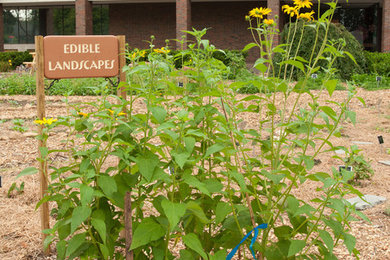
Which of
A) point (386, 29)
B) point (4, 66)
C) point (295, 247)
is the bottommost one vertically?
point (295, 247)

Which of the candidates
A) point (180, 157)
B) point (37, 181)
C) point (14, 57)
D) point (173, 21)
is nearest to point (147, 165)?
point (180, 157)

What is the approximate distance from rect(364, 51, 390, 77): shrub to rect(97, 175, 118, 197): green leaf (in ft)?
46.7

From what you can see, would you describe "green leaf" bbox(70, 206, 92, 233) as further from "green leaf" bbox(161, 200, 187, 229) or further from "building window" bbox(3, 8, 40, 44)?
"building window" bbox(3, 8, 40, 44)

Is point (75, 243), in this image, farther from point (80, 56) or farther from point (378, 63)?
point (378, 63)

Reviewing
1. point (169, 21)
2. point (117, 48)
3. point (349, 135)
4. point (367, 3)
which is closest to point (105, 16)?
point (169, 21)

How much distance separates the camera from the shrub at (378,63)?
49.6 feet

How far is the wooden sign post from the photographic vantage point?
3088mm

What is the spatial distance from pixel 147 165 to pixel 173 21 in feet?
77.9

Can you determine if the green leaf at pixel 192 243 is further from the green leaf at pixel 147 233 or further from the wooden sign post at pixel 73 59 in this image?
the wooden sign post at pixel 73 59

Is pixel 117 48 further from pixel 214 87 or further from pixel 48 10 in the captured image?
pixel 48 10

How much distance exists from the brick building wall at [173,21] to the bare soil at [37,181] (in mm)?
14854

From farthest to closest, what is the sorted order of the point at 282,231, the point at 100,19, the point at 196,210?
1. the point at 100,19
2. the point at 282,231
3. the point at 196,210

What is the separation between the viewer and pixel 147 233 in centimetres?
196

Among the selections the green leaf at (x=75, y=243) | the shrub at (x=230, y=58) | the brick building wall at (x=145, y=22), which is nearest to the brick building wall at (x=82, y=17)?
the brick building wall at (x=145, y=22)
